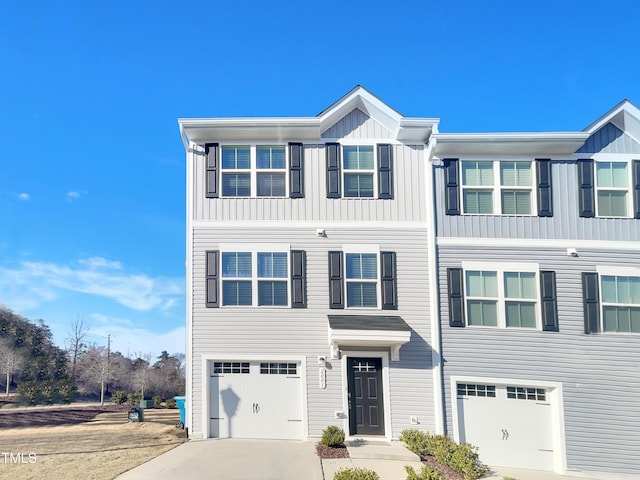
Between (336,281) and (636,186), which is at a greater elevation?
(636,186)

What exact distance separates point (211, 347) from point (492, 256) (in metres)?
7.17

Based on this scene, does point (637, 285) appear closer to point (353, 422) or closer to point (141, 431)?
point (353, 422)

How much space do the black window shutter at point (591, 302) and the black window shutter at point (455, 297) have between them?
9.69 ft

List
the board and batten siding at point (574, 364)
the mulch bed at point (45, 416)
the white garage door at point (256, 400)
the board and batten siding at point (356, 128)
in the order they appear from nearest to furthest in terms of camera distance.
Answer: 1. the board and batten siding at point (574, 364)
2. the white garage door at point (256, 400)
3. the board and batten siding at point (356, 128)
4. the mulch bed at point (45, 416)

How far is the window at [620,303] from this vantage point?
1197 cm

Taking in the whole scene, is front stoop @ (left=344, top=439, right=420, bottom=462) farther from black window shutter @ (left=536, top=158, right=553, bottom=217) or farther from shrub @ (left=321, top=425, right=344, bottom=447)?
black window shutter @ (left=536, top=158, right=553, bottom=217)

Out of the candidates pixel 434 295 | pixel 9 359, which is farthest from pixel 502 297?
pixel 9 359

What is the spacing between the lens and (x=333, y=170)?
41.1ft

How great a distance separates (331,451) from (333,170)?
21.4ft

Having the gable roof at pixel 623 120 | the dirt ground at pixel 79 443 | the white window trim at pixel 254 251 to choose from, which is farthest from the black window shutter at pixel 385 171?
the dirt ground at pixel 79 443

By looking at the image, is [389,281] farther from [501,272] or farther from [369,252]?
[501,272]

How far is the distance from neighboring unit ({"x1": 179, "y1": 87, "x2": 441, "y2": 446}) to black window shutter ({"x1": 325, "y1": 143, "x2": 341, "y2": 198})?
0.09 feet

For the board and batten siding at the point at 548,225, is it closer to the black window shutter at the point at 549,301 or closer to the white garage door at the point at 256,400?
the black window shutter at the point at 549,301

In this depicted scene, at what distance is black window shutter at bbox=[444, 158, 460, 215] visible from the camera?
12430 millimetres
